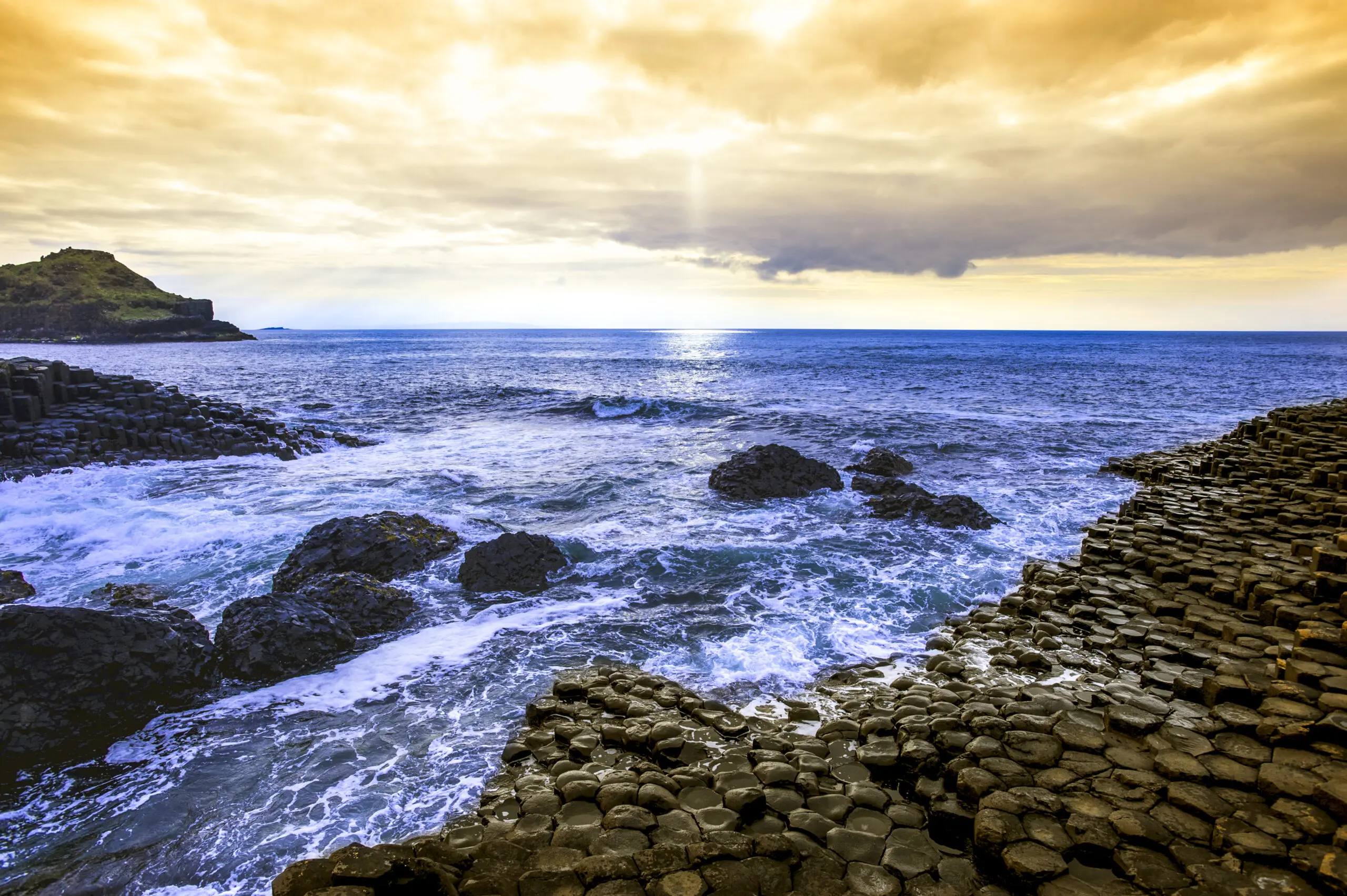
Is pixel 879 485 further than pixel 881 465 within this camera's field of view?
No

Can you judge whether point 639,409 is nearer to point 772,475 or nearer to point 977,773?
point 772,475

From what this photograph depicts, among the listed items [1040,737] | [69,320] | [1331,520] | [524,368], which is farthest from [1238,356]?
[69,320]

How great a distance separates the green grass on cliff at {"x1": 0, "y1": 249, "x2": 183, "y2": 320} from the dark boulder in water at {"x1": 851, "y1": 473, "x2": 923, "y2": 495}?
6007 inches

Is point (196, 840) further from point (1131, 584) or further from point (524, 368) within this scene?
point (524, 368)

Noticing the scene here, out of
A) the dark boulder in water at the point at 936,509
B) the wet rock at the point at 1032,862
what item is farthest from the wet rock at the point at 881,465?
the wet rock at the point at 1032,862

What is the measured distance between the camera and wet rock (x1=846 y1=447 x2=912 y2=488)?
70.5 ft

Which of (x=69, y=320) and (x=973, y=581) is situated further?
(x=69, y=320)

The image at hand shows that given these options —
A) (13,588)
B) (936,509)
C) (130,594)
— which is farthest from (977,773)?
(13,588)

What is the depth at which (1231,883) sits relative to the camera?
14.6ft

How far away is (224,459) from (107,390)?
26.7ft

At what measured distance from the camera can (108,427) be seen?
24.0 metres

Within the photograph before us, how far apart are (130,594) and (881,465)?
1957cm

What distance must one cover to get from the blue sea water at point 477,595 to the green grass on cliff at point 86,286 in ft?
416

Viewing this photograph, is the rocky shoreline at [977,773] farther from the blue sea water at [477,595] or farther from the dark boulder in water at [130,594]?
the dark boulder in water at [130,594]
